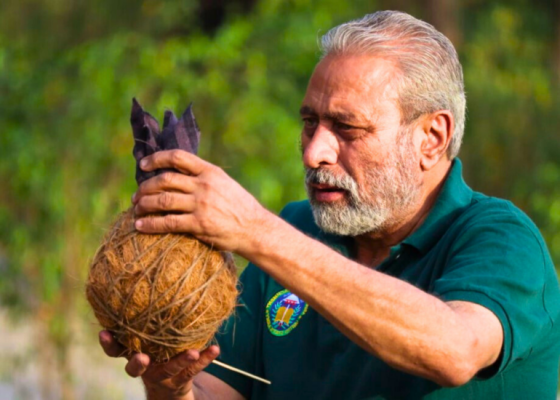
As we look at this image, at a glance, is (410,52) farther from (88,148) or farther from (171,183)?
(88,148)

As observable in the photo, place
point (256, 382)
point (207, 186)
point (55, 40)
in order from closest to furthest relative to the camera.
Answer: point (207, 186) < point (256, 382) < point (55, 40)

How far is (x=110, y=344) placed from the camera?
2.93 meters

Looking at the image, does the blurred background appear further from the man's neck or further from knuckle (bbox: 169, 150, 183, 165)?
knuckle (bbox: 169, 150, 183, 165)

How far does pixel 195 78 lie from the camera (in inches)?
→ 303

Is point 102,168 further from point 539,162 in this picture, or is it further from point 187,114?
point 539,162

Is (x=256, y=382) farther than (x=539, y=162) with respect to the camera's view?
No

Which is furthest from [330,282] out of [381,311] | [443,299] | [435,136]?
[435,136]

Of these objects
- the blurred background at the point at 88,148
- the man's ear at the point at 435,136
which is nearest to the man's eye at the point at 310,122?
the man's ear at the point at 435,136

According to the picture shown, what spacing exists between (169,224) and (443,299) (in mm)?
829

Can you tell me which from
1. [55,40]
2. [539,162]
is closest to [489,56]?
[539,162]

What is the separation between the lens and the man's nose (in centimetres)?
338

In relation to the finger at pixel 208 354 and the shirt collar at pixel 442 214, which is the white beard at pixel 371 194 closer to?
the shirt collar at pixel 442 214

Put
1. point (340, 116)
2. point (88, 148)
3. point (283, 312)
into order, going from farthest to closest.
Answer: point (88, 148), point (283, 312), point (340, 116)

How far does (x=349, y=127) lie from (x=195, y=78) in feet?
14.7
